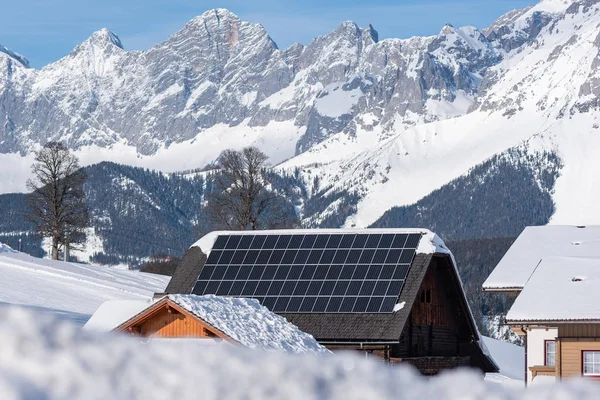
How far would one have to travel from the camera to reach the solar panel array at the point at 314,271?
119 ft

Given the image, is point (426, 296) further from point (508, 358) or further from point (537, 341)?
point (508, 358)

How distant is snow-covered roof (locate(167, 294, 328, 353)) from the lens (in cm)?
2483

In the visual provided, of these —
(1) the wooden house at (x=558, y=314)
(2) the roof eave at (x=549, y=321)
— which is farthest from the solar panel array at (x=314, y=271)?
(2) the roof eave at (x=549, y=321)

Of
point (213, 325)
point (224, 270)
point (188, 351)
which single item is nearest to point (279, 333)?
point (213, 325)

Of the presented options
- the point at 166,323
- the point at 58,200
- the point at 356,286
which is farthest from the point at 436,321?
the point at 58,200

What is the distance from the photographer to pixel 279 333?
25781 mm

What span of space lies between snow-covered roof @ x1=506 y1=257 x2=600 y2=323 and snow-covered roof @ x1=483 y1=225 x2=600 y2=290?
3592 millimetres

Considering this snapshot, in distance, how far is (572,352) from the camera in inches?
1249

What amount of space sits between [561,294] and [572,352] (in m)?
1.53

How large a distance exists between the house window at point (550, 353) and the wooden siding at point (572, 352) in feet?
6.11

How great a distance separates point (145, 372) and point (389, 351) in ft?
A: 111

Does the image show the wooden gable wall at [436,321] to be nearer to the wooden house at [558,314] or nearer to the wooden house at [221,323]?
the wooden house at [558,314]

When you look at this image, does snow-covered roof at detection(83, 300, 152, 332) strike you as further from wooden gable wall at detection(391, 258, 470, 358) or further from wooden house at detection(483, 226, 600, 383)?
wooden house at detection(483, 226, 600, 383)

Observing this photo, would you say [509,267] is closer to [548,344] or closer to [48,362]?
[548,344]
